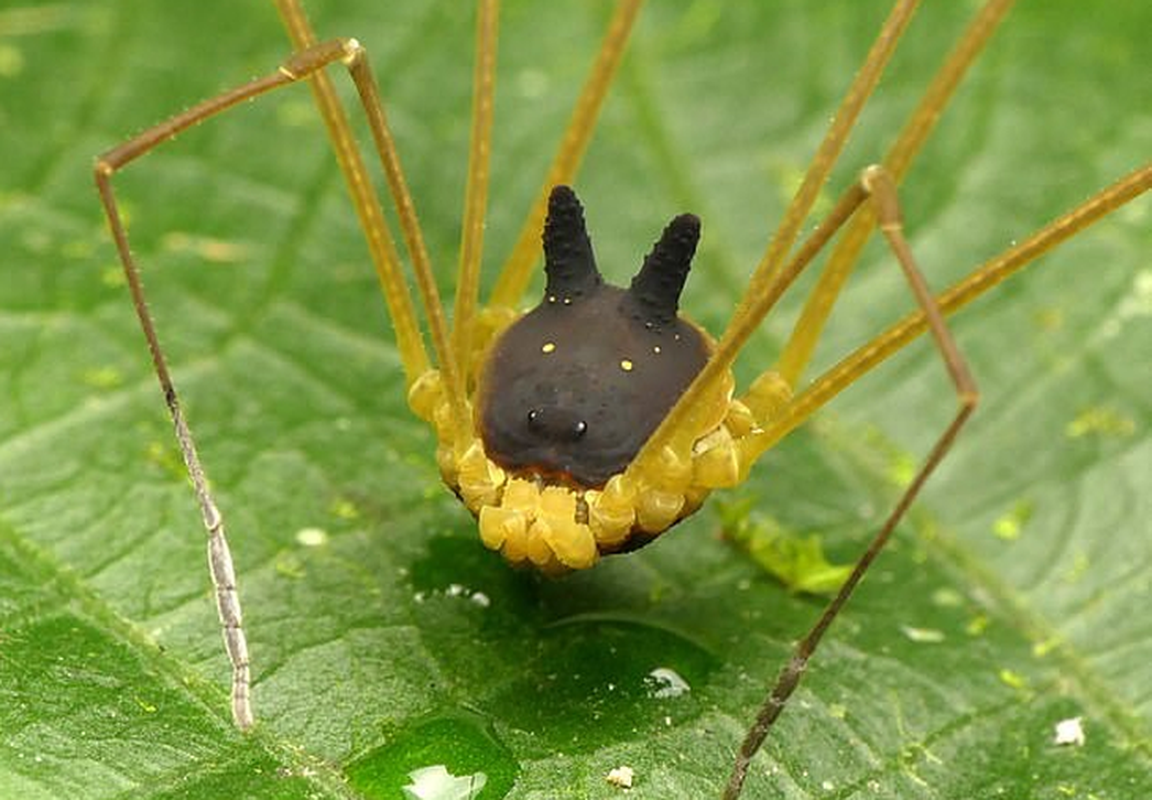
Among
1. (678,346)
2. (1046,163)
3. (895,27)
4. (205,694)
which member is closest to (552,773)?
(205,694)

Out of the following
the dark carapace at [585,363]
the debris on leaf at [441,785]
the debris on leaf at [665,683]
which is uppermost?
the dark carapace at [585,363]

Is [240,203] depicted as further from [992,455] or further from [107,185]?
[992,455]

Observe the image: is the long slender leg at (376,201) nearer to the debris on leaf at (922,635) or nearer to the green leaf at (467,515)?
the green leaf at (467,515)

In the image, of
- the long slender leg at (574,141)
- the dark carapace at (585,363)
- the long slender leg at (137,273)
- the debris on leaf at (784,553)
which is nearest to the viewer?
the long slender leg at (137,273)

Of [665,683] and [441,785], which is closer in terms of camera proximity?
[441,785]

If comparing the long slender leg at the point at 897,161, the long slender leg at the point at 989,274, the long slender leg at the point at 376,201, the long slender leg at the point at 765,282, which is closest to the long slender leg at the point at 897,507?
the long slender leg at the point at 989,274

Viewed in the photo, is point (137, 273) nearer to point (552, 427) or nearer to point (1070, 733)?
point (552, 427)

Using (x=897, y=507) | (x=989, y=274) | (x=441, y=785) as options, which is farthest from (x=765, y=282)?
(x=441, y=785)

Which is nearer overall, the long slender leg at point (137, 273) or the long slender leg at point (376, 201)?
the long slender leg at point (137, 273)
